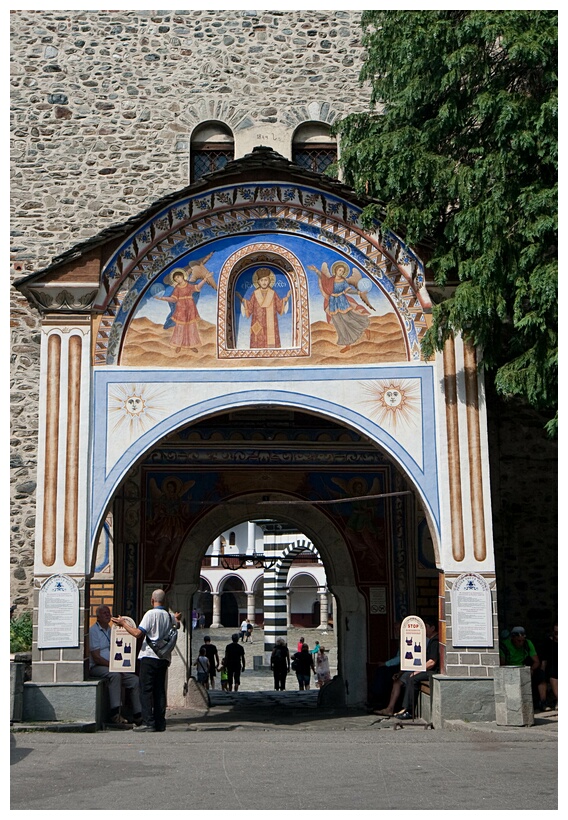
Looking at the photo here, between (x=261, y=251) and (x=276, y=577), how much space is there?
19.2 meters

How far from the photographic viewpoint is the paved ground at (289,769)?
238 inches

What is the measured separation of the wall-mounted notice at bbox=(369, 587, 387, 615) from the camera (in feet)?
43.7

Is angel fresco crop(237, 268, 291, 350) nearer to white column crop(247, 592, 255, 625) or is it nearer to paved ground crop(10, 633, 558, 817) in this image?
paved ground crop(10, 633, 558, 817)

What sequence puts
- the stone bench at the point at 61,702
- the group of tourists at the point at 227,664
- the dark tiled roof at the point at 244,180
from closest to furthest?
A: the stone bench at the point at 61,702 → the dark tiled roof at the point at 244,180 → the group of tourists at the point at 227,664

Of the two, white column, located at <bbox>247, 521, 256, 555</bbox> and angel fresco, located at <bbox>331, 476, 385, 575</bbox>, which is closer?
angel fresco, located at <bbox>331, 476, 385, 575</bbox>

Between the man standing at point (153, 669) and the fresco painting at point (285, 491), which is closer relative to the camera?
the man standing at point (153, 669)

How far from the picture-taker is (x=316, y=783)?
6582mm

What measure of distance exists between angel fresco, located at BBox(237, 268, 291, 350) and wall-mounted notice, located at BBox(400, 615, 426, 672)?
3126 millimetres

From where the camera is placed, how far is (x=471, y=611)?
10188 mm

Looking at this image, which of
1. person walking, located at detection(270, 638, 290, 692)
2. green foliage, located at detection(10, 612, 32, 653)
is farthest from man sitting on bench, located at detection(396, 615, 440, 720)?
person walking, located at detection(270, 638, 290, 692)

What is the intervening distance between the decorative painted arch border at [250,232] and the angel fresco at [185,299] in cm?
17

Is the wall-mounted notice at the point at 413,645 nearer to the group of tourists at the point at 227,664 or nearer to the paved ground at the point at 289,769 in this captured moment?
the paved ground at the point at 289,769

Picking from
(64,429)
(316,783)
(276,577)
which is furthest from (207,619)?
(316,783)

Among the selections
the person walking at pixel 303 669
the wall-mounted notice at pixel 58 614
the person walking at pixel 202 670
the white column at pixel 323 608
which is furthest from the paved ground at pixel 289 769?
the white column at pixel 323 608
